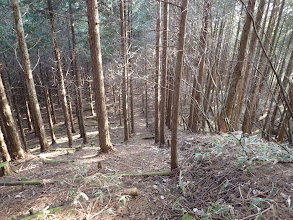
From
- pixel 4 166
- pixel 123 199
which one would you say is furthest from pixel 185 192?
pixel 4 166

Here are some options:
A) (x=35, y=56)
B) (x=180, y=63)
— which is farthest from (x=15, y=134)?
(x=35, y=56)

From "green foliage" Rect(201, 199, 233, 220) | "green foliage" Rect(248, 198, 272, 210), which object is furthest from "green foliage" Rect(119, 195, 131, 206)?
"green foliage" Rect(248, 198, 272, 210)

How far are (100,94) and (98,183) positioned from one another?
118 inches

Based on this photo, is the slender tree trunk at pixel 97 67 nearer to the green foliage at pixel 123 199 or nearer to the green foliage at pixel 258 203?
the green foliage at pixel 123 199

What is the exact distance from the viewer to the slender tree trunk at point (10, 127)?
5062mm

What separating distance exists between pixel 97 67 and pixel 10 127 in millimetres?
3199

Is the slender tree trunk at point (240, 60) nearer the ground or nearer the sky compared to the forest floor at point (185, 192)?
nearer the sky

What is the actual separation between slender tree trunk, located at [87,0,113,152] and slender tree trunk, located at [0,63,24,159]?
259 cm

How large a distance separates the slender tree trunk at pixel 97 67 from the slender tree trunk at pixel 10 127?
102 inches

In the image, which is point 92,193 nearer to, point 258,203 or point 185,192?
point 185,192

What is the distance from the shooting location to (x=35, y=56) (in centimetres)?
1544

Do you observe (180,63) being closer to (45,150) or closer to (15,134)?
(15,134)

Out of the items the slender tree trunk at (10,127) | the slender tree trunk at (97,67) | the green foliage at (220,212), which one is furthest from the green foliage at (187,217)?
the slender tree trunk at (10,127)

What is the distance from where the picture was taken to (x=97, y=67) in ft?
17.9
